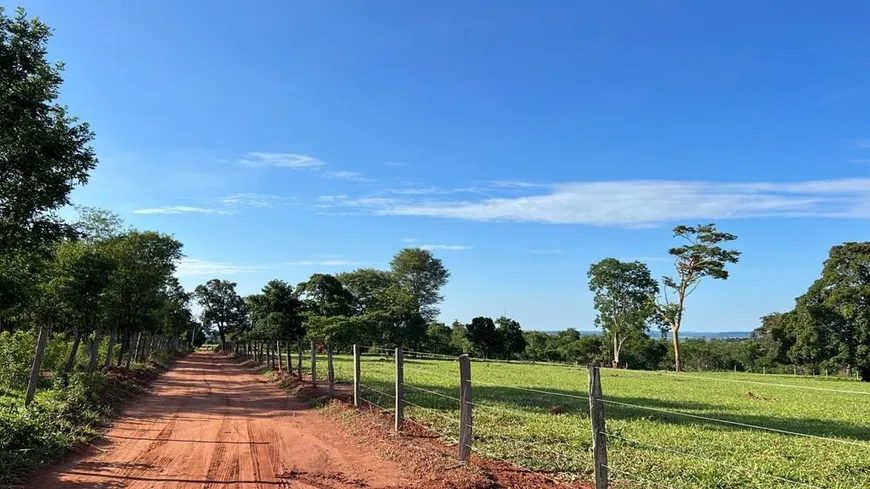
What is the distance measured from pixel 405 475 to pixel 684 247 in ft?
171

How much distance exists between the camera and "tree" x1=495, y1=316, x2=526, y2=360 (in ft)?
239

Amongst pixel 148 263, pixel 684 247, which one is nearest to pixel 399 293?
pixel 684 247

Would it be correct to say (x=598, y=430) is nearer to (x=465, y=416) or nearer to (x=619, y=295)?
(x=465, y=416)

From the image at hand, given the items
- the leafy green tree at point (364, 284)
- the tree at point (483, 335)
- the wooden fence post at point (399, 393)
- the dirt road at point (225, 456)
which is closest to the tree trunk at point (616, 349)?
the tree at point (483, 335)

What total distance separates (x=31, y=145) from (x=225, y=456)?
21.6 ft

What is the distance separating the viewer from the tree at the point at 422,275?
273ft

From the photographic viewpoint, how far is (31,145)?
962 centimetres

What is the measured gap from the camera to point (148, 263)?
25.2 meters

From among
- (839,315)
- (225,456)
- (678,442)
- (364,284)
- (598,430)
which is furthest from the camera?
(364,284)

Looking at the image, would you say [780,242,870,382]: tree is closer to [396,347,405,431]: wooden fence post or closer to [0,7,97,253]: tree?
[396,347,405,431]: wooden fence post

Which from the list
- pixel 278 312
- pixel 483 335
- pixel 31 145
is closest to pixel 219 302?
pixel 483 335

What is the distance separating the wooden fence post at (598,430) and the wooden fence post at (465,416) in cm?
245

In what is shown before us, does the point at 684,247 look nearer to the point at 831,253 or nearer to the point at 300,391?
the point at 831,253

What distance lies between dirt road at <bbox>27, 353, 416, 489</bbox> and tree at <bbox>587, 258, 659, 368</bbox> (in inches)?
2336
